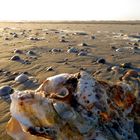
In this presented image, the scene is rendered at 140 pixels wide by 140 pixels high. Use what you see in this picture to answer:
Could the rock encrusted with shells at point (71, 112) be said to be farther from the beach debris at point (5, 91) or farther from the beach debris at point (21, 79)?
the beach debris at point (21, 79)

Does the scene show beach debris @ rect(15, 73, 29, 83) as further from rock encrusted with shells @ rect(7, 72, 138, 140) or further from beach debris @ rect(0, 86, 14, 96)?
rock encrusted with shells @ rect(7, 72, 138, 140)

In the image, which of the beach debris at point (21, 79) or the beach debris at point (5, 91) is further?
the beach debris at point (21, 79)

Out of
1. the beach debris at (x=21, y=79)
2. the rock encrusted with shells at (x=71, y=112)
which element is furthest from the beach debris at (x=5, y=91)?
the rock encrusted with shells at (x=71, y=112)

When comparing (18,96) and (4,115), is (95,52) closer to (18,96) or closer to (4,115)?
(4,115)

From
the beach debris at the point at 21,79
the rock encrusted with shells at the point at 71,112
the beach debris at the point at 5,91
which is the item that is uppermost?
the rock encrusted with shells at the point at 71,112

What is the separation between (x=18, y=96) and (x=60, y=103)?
1.68ft

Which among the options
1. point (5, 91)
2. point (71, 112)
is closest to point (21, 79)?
point (5, 91)

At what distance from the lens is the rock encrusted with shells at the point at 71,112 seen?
13.0 feet

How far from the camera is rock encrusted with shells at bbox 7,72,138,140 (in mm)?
3949

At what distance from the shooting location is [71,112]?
4.03m

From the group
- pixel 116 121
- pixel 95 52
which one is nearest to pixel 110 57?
pixel 95 52

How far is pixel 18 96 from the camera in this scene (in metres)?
4.05

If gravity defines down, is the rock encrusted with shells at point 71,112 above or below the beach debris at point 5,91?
above

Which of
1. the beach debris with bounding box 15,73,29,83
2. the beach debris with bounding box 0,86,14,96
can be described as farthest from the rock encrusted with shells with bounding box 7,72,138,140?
the beach debris with bounding box 15,73,29,83
